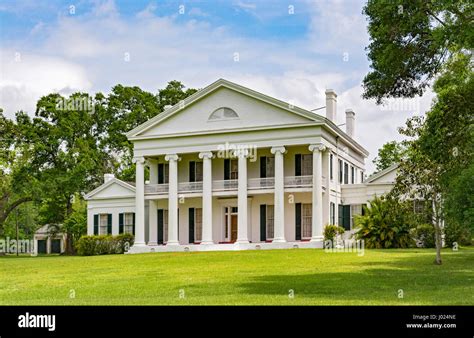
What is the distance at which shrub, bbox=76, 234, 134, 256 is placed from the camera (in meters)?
42.2

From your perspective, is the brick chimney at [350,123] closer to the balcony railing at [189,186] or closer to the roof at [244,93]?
the roof at [244,93]

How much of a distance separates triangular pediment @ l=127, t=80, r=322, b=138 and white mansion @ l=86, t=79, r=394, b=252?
56 millimetres

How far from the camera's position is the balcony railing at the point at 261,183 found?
40531 mm

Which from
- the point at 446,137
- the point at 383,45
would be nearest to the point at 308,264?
the point at 446,137

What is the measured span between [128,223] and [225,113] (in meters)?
9.77

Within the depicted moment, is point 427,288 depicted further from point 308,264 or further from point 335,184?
point 335,184

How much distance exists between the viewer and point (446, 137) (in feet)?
65.7

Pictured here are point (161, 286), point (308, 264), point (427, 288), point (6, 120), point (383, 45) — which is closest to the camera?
point (427, 288)

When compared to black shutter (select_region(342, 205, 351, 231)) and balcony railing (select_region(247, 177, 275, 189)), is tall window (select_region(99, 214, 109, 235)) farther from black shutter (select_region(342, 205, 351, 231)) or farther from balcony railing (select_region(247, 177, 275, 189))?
black shutter (select_region(342, 205, 351, 231))

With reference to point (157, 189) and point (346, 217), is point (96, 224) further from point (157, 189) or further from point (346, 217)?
point (346, 217)

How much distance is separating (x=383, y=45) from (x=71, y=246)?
117 feet

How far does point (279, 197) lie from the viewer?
129 feet

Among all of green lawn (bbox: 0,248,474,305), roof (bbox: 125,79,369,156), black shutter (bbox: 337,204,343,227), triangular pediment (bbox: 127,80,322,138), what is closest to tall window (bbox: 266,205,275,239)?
black shutter (bbox: 337,204,343,227)
